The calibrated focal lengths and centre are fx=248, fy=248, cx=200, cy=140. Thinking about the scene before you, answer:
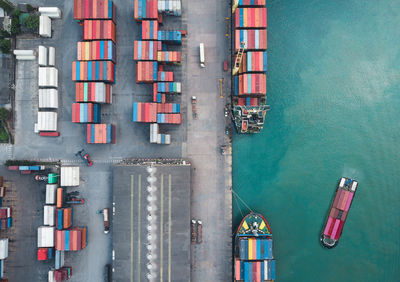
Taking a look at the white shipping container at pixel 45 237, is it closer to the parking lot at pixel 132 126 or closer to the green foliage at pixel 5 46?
the parking lot at pixel 132 126

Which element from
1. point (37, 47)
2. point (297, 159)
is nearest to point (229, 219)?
point (297, 159)

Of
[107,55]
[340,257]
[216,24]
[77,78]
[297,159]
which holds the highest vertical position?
[216,24]

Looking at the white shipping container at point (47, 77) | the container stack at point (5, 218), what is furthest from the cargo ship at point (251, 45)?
the container stack at point (5, 218)

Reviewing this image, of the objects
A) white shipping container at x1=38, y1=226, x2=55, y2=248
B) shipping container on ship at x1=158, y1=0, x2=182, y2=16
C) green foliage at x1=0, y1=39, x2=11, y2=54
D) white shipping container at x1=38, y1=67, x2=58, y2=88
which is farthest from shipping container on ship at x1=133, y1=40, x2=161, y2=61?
white shipping container at x1=38, y1=226, x2=55, y2=248

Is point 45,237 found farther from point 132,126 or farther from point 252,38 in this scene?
point 252,38

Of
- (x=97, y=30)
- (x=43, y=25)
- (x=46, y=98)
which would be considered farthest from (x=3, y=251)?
(x=97, y=30)

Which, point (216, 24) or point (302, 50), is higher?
point (216, 24)

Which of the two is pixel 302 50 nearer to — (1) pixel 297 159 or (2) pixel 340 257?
(1) pixel 297 159
